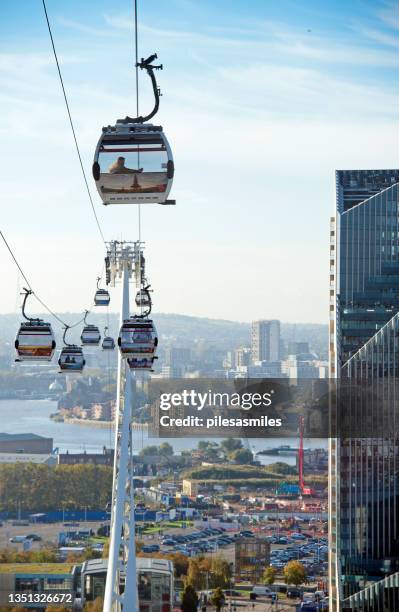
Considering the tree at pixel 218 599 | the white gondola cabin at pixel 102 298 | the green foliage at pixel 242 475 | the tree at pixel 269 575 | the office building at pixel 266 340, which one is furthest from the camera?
the office building at pixel 266 340

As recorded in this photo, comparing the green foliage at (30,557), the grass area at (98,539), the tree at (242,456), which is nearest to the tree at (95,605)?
the green foliage at (30,557)

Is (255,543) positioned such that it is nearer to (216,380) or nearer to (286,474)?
(286,474)

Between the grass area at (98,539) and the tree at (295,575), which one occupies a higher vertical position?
the grass area at (98,539)

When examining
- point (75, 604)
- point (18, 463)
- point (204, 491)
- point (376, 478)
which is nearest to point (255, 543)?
point (376, 478)

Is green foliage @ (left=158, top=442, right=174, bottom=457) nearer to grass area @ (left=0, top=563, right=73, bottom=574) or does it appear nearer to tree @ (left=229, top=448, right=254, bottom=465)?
tree @ (left=229, top=448, right=254, bottom=465)

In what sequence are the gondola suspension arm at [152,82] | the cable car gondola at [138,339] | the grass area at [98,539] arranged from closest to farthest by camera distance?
the gondola suspension arm at [152,82] → the cable car gondola at [138,339] → the grass area at [98,539]

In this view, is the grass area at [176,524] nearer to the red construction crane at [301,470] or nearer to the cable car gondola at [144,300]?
the red construction crane at [301,470]

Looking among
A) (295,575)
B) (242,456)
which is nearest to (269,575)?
(295,575)
